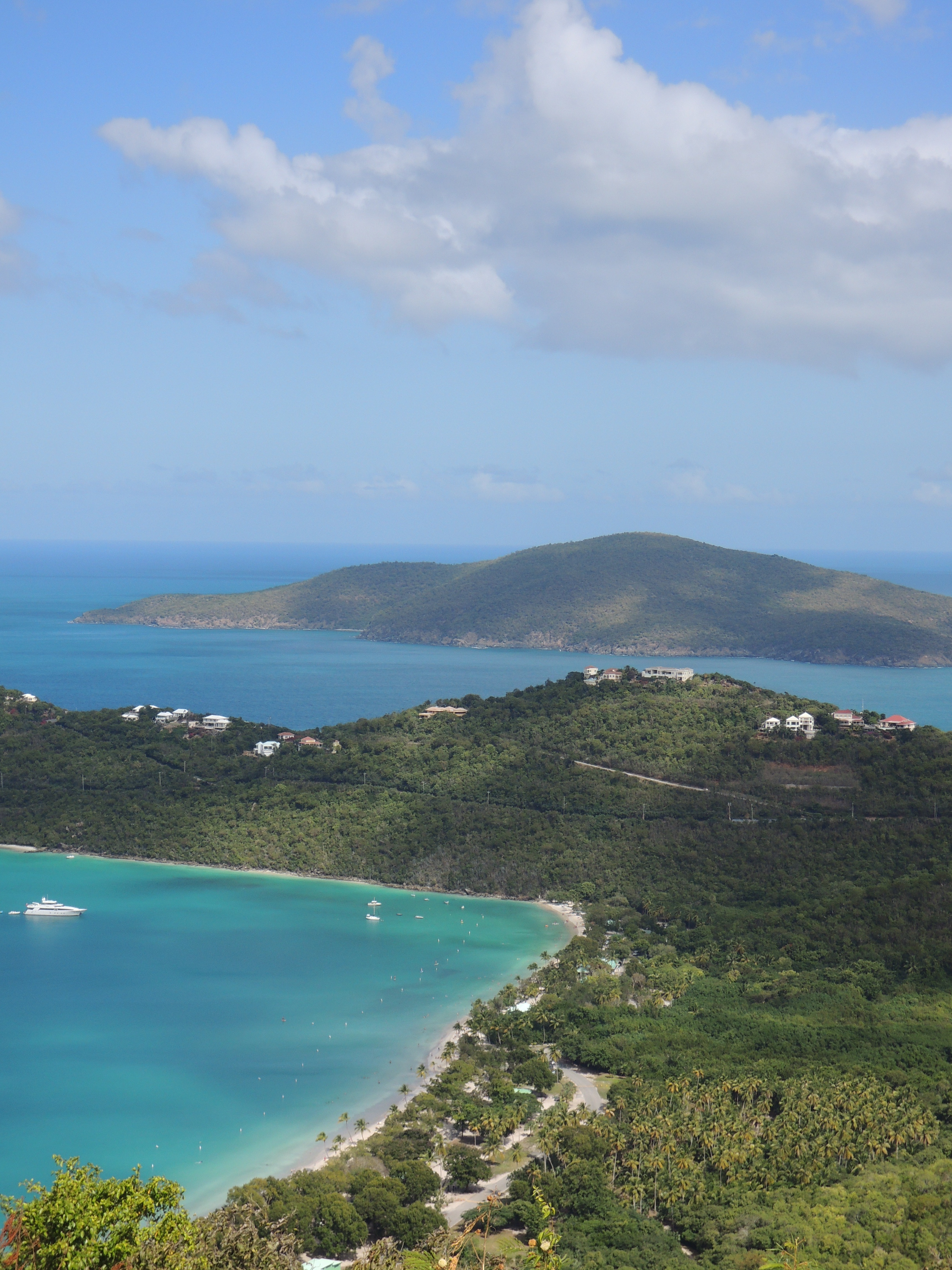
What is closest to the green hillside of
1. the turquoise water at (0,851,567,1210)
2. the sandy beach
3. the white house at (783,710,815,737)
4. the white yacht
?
the white house at (783,710,815,737)

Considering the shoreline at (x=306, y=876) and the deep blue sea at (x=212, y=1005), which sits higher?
the shoreline at (x=306, y=876)

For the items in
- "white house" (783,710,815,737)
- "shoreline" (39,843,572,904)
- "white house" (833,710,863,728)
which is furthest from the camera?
"white house" (833,710,863,728)

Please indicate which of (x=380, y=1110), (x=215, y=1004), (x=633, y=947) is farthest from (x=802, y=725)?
(x=380, y=1110)

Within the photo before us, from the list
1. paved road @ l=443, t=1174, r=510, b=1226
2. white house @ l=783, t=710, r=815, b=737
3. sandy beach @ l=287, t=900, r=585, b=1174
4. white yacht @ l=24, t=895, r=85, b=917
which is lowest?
paved road @ l=443, t=1174, r=510, b=1226

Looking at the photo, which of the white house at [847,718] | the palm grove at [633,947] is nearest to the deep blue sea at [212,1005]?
the palm grove at [633,947]

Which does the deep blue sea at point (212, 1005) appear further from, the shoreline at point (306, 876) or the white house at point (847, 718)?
the white house at point (847, 718)

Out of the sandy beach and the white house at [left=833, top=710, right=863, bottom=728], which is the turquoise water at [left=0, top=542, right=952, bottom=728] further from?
the sandy beach
